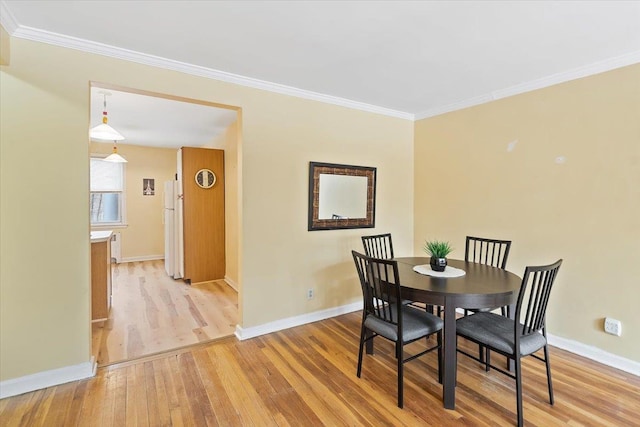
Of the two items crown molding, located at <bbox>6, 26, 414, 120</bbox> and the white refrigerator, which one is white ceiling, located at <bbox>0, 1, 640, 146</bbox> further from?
the white refrigerator

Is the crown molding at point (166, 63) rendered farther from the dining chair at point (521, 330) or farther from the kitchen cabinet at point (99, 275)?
the dining chair at point (521, 330)

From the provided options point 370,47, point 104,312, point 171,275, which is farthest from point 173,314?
point 370,47

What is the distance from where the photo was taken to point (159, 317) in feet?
11.7

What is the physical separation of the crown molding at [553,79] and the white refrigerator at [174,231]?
4.34m

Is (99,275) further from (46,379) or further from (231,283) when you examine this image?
(231,283)

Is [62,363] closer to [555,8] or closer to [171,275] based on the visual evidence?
[171,275]

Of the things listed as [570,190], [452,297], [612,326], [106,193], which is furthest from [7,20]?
[106,193]

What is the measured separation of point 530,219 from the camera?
10.2ft

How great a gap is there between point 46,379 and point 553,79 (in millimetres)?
4888

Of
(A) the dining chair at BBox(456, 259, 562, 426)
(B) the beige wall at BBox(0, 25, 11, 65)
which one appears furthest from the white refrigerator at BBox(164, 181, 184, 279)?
(A) the dining chair at BBox(456, 259, 562, 426)

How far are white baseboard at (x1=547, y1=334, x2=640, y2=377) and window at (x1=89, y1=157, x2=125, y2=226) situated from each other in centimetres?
756

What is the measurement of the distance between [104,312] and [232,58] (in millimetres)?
3038

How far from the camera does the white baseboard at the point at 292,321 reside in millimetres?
3080

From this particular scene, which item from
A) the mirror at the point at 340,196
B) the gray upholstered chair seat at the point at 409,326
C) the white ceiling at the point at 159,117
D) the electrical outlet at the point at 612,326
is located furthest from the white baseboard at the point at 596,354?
the white ceiling at the point at 159,117
